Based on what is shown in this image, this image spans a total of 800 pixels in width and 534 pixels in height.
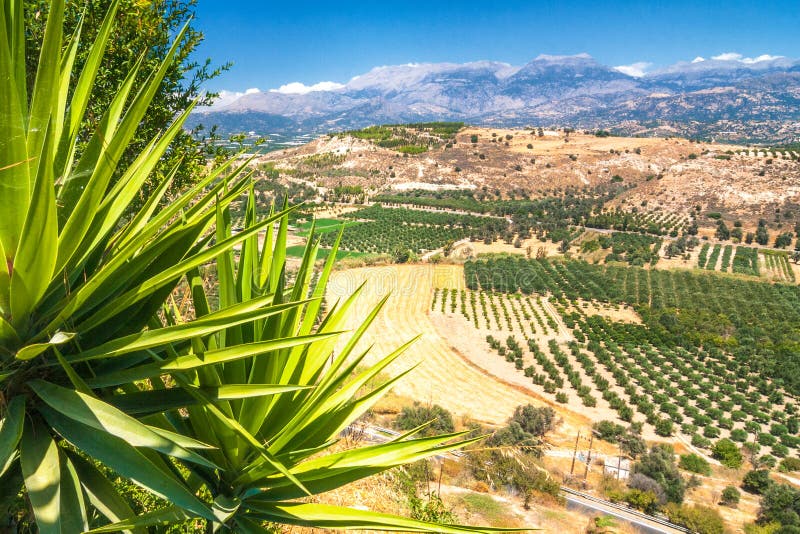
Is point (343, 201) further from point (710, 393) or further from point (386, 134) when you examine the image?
point (710, 393)

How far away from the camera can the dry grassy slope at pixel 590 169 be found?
7262 cm

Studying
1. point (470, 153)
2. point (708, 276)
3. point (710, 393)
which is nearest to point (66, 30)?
point (710, 393)

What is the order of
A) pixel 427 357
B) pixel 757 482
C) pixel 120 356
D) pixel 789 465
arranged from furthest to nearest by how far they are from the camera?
1. pixel 427 357
2. pixel 789 465
3. pixel 757 482
4. pixel 120 356

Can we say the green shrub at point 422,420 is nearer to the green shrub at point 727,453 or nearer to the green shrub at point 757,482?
the green shrub at point 757,482

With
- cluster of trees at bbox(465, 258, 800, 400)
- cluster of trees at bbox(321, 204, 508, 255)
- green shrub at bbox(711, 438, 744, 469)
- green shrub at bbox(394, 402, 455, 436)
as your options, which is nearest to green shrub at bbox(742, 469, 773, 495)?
green shrub at bbox(711, 438, 744, 469)

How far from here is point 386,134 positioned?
122m

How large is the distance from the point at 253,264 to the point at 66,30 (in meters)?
3.18

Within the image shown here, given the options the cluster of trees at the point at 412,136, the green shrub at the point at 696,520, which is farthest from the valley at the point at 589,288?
the cluster of trees at the point at 412,136

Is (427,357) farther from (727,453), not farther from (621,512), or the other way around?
(621,512)

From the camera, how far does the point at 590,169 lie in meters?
94.3

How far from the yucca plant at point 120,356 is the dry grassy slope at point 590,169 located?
8421 cm

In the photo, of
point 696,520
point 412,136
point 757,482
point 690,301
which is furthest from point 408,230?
point 412,136

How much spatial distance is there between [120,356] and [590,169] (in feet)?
341

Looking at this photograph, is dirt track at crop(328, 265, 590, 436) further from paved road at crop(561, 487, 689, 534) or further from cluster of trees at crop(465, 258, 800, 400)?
cluster of trees at crop(465, 258, 800, 400)
